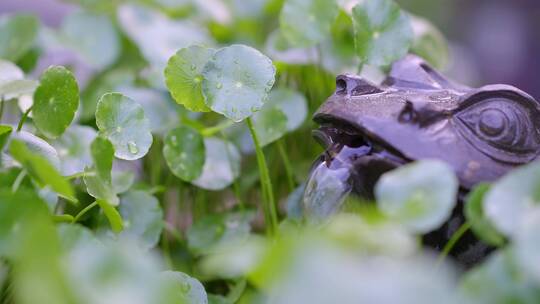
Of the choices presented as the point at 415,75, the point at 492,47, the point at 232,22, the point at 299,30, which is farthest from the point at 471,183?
the point at 492,47

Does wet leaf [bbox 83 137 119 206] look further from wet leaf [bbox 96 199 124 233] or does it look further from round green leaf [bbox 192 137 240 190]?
round green leaf [bbox 192 137 240 190]

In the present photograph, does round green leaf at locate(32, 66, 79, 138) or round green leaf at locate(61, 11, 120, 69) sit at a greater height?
round green leaf at locate(32, 66, 79, 138)

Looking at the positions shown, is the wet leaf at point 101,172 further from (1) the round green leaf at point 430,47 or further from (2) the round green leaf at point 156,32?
(1) the round green leaf at point 430,47

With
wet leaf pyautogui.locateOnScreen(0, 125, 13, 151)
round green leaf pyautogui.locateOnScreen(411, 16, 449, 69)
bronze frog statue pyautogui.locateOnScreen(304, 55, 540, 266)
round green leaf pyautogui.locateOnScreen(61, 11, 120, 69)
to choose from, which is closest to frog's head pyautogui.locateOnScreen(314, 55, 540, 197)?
bronze frog statue pyautogui.locateOnScreen(304, 55, 540, 266)

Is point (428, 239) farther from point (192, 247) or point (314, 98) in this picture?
point (314, 98)

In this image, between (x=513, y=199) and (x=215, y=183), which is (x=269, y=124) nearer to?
(x=215, y=183)

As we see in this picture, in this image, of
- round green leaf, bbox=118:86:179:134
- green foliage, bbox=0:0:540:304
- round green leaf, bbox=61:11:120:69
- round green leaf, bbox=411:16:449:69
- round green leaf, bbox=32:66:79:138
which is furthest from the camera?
round green leaf, bbox=61:11:120:69
